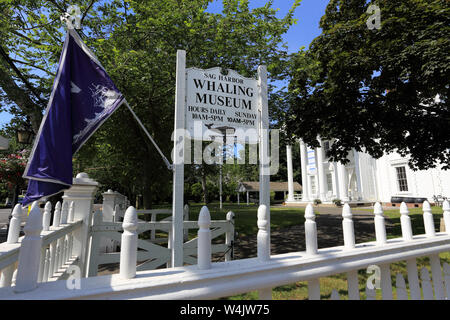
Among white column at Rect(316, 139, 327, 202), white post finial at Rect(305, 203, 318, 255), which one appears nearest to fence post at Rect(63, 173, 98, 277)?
white post finial at Rect(305, 203, 318, 255)

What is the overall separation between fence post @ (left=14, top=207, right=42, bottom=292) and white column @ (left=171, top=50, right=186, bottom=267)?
1.87 meters

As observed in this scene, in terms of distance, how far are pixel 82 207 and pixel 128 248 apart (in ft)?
10.9

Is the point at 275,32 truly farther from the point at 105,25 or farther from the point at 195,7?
the point at 105,25

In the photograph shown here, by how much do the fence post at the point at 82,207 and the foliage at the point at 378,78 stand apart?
6086 mm

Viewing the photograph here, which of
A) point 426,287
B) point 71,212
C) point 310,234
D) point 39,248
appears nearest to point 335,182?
point 426,287

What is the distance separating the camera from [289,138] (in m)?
10.6

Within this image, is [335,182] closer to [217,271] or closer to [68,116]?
[68,116]

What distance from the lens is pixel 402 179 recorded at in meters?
24.2

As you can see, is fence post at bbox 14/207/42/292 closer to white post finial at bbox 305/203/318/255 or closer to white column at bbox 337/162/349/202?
white post finial at bbox 305/203/318/255

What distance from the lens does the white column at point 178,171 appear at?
3.06 metres

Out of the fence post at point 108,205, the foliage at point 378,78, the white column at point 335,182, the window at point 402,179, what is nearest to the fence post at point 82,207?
the fence post at point 108,205

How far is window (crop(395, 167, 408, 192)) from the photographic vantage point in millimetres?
23938

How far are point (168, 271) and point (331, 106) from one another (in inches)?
361
